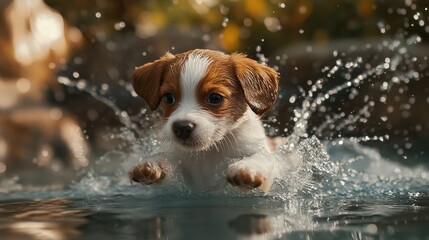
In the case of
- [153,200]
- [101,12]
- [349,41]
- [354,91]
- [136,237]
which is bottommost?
[136,237]

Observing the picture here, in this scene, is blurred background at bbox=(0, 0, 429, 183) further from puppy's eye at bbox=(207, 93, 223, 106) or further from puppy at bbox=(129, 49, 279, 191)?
puppy's eye at bbox=(207, 93, 223, 106)

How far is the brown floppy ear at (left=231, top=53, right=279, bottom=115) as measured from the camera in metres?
4.75

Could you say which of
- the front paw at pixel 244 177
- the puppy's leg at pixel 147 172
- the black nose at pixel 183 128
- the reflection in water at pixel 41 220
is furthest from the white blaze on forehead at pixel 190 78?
the reflection in water at pixel 41 220

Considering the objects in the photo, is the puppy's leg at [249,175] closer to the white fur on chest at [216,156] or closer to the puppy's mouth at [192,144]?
the puppy's mouth at [192,144]

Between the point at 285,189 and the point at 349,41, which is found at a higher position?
the point at 349,41

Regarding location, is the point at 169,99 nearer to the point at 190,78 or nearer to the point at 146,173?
the point at 190,78

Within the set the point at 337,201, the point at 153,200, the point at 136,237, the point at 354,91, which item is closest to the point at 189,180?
the point at 153,200

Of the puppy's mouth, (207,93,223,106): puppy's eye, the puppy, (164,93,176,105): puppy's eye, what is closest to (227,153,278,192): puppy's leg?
Result: the puppy

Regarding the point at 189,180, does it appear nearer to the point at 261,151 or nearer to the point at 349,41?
the point at 261,151

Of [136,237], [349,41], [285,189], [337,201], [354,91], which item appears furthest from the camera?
[349,41]

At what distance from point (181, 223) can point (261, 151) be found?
129 centimetres

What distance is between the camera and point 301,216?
3.89 meters

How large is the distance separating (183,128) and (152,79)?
609 millimetres

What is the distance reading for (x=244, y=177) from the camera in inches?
164
